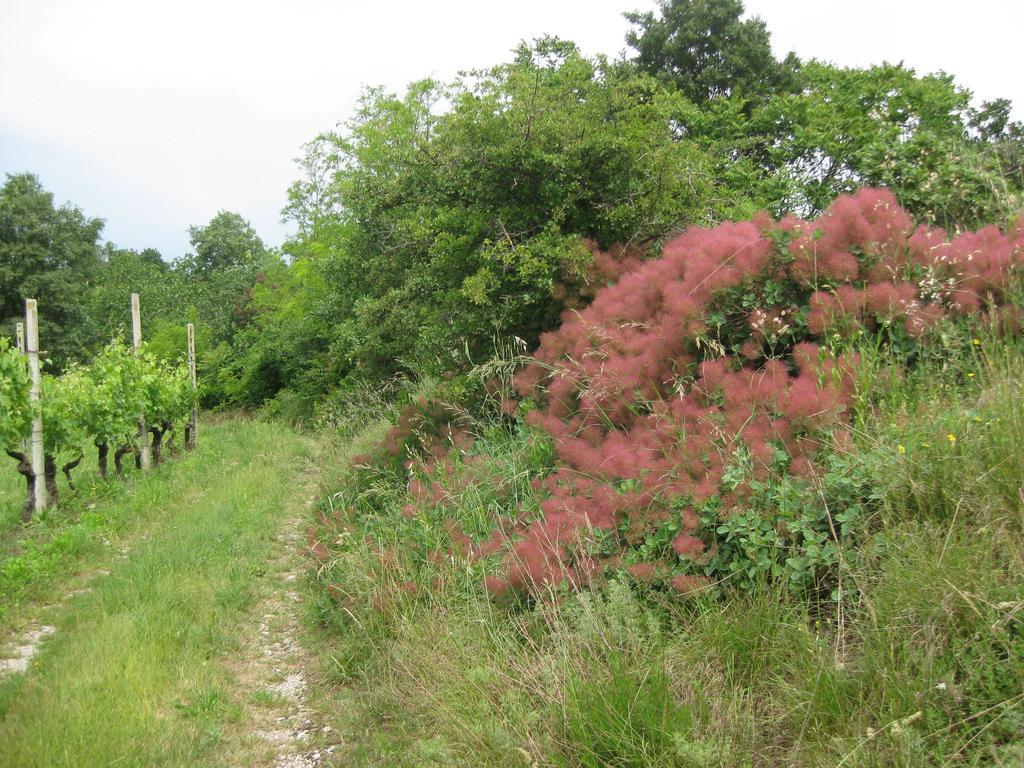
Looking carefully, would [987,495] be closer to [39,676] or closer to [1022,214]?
[1022,214]

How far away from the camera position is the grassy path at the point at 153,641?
331cm

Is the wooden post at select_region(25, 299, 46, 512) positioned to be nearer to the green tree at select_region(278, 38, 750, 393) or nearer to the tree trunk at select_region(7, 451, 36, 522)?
the tree trunk at select_region(7, 451, 36, 522)

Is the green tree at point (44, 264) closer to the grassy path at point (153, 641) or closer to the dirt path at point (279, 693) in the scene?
the grassy path at point (153, 641)

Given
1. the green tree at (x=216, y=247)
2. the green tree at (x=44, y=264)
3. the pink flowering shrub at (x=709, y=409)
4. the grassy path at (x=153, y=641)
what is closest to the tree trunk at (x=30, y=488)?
the grassy path at (x=153, y=641)

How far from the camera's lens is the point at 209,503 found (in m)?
8.52

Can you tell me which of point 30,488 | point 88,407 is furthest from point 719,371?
point 88,407

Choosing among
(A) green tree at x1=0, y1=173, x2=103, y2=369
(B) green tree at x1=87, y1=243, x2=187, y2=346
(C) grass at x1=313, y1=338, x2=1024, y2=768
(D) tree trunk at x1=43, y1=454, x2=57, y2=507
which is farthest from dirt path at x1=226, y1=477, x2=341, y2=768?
Answer: (A) green tree at x1=0, y1=173, x2=103, y2=369

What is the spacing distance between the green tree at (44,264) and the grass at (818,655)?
119 ft

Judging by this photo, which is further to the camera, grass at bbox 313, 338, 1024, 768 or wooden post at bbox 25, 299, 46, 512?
wooden post at bbox 25, 299, 46, 512

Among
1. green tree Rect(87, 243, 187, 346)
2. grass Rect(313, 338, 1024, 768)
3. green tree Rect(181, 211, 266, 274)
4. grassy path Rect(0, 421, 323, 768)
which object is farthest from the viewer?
green tree Rect(181, 211, 266, 274)

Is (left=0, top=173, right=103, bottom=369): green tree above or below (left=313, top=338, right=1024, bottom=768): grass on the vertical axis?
above

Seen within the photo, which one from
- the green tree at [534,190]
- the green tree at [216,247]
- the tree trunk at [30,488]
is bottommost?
the tree trunk at [30,488]

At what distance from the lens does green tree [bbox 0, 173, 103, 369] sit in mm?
34406

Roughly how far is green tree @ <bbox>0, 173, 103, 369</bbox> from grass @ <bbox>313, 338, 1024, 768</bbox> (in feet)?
119
